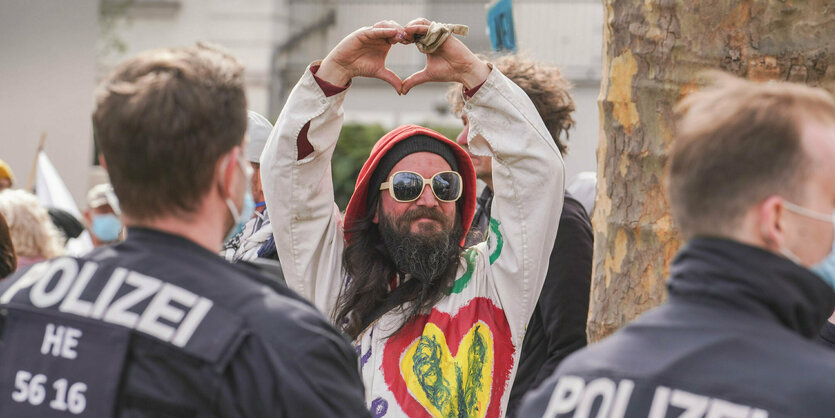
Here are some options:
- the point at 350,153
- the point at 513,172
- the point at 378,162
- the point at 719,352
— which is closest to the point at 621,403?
the point at 719,352

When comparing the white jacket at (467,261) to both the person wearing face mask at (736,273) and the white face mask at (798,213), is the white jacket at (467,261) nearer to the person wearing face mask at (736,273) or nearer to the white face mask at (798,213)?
the person wearing face mask at (736,273)

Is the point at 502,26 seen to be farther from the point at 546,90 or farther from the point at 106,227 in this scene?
the point at 106,227

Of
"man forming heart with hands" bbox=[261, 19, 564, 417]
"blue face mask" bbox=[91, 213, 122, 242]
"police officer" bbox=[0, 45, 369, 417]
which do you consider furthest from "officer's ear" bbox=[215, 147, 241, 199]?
"blue face mask" bbox=[91, 213, 122, 242]

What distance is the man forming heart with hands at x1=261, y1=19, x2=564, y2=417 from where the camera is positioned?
3.24 m

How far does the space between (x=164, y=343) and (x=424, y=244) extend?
5.74ft

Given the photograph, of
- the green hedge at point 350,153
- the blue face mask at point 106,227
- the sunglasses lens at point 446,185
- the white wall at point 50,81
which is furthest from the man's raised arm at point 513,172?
the green hedge at point 350,153

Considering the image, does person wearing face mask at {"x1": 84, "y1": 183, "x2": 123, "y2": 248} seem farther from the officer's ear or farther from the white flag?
the officer's ear

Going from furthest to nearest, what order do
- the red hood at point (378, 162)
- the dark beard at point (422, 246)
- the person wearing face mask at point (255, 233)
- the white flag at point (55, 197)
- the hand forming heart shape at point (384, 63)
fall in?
the white flag at point (55, 197)
the person wearing face mask at point (255, 233)
the red hood at point (378, 162)
the dark beard at point (422, 246)
the hand forming heart shape at point (384, 63)

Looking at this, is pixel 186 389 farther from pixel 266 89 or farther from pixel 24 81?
pixel 266 89

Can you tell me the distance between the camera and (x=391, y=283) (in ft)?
11.9

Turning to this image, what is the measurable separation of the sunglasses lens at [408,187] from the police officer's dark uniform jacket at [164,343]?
169 cm

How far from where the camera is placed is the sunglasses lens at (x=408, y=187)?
366 centimetres

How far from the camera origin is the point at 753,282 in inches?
69.4

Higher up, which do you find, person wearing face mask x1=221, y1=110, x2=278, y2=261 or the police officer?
the police officer
